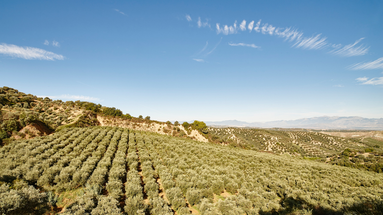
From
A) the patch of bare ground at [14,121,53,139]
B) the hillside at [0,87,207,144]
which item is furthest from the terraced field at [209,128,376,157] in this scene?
the patch of bare ground at [14,121,53,139]

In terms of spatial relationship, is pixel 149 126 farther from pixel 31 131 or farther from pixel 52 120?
pixel 31 131

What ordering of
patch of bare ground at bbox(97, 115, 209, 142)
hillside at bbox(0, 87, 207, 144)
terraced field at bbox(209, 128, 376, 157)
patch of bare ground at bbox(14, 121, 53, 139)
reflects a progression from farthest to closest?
terraced field at bbox(209, 128, 376, 157) → patch of bare ground at bbox(97, 115, 209, 142) → hillside at bbox(0, 87, 207, 144) → patch of bare ground at bbox(14, 121, 53, 139)

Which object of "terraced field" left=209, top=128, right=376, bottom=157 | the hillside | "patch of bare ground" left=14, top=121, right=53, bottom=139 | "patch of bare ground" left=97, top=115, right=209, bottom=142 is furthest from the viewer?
"terraced field" left=209, top=128, right=376, bottom=157

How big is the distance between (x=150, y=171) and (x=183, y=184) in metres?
3.68

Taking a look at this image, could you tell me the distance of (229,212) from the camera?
7.92 metres

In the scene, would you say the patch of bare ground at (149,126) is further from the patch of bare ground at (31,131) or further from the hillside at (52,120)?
the patch of bare ground at (31,131)

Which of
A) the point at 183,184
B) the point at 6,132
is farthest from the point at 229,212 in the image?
the point at 6,132

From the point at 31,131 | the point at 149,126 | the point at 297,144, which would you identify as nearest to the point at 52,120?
the point at 31,131

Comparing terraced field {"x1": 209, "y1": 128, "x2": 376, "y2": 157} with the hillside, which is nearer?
the hillside

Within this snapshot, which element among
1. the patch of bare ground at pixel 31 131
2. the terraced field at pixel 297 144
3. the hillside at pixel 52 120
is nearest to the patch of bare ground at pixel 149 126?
the hillside at pixel 52 120

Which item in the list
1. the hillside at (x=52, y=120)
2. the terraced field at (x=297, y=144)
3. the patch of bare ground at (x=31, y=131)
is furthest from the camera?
the terraced field at (x=297, y=144)

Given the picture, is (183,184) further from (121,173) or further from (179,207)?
(121,173)

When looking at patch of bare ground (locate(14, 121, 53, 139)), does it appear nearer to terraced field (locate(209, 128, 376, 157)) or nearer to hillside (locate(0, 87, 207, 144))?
hillside (locate(0, 87, 207, 144))

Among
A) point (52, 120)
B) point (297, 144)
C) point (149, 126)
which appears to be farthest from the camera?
point (297, 144)
